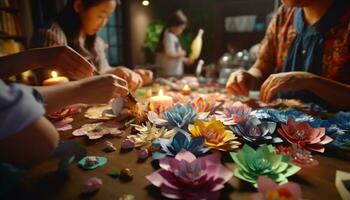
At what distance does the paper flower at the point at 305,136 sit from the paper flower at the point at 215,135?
0.56ft

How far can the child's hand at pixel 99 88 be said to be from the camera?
79 cm

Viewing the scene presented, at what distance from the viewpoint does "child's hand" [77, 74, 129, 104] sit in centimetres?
79

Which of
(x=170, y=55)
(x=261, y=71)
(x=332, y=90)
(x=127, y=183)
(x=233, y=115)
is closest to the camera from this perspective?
(x=127, y=183)

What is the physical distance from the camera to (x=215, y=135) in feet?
2.48

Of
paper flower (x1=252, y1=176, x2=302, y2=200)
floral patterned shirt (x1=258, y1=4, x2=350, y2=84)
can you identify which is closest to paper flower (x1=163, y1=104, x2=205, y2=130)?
paper flower (x1=252, y1=176, x2=302, y2=200)

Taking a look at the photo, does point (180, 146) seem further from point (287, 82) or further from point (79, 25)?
point (79, 25)

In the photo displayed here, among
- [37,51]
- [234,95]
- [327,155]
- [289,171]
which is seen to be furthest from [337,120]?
[37,51]

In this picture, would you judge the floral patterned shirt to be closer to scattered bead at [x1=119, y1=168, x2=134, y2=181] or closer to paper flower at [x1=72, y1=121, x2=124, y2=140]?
paper flower at [x1=72, y1=121, x2=124, y2=140]

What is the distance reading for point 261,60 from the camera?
1810mm

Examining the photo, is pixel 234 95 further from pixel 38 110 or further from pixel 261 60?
pixel 38 110

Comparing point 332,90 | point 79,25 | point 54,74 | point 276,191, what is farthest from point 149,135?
point 79,25

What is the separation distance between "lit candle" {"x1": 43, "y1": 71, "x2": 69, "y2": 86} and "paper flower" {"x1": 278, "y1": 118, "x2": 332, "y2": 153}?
0.97 meters

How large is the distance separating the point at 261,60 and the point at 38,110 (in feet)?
5.22

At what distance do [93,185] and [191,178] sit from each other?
0.70ft
